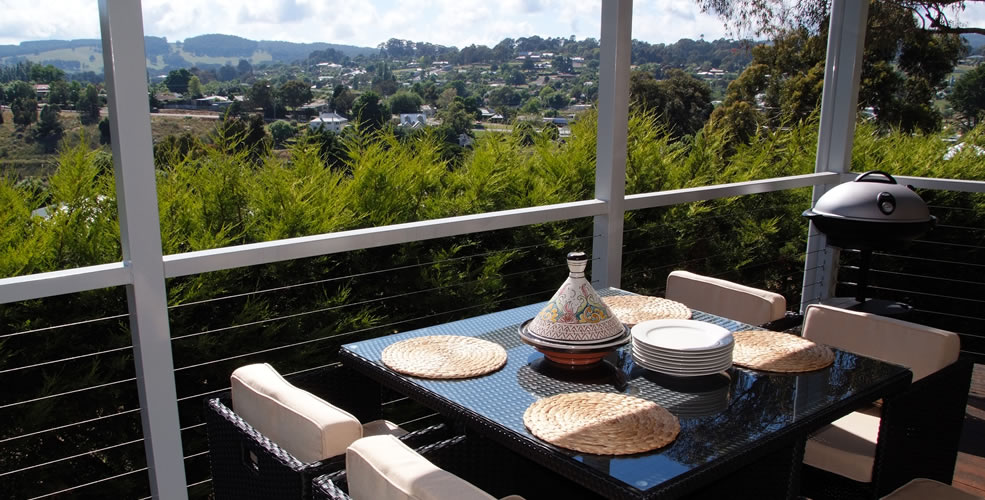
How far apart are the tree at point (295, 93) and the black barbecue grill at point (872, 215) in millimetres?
2295

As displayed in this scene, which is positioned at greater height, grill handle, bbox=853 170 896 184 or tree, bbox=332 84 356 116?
tree, bbox=332 84 356 116

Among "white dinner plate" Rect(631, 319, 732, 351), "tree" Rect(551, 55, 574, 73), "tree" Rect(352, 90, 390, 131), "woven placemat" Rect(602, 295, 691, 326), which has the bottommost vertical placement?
"woven placemat" Rect(602, 295, 691, 326)

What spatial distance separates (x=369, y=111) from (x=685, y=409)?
228 centimetres

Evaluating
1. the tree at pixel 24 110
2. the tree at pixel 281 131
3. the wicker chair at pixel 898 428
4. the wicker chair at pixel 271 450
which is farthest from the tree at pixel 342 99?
the wicker chair at pixel 898 428

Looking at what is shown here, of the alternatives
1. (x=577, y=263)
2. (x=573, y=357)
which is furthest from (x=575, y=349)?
(x=577, y=263)

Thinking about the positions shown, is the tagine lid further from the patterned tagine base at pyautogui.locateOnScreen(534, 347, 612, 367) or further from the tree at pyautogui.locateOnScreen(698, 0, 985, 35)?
the tree at pyautogui.locateOnScreen(698, 0, 985, 35)

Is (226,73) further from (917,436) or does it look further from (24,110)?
(917,436)

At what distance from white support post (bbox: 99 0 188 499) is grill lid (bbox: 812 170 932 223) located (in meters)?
2.68

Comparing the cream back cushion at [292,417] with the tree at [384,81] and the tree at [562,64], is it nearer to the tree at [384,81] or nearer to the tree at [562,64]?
the tree at [384,81]

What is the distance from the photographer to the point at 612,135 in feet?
11.3

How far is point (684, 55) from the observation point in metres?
4.74

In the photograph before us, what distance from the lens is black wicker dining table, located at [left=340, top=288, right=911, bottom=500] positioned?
62.8 inches

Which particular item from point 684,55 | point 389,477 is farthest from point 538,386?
point 684,55

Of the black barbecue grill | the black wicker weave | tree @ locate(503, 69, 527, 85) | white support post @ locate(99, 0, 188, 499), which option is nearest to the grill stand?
the black barbecue grill
